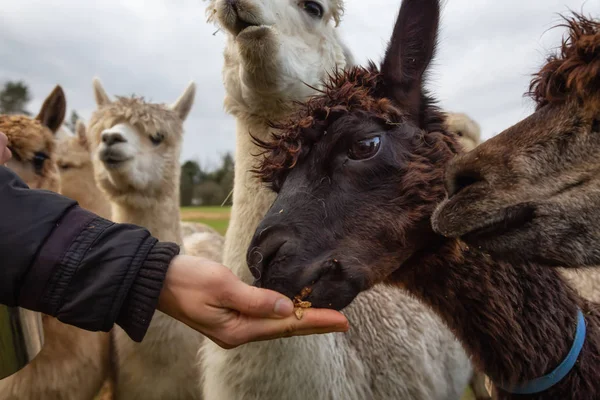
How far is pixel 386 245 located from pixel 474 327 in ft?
1.74

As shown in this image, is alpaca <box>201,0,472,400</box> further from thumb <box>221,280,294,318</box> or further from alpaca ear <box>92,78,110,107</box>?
alpaca ear <box>92,78,110,107</box>

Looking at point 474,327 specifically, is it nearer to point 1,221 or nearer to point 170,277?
point 170,277

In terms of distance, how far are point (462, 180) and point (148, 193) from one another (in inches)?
131

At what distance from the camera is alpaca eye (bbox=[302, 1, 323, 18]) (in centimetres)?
332

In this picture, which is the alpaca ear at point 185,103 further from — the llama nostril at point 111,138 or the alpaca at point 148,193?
the llama nostril at point 111,138

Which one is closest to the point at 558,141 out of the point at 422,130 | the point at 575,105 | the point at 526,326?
the point at 575,105

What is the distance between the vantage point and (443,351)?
137 inches

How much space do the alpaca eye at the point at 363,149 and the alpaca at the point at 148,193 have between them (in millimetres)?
2421

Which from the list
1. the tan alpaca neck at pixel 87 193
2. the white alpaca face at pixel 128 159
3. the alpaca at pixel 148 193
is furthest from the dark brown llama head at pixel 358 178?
the tan alpaca neck at pixel 87 193

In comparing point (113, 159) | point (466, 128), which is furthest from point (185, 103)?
point (466, 128)

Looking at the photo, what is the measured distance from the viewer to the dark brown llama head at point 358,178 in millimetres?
1939

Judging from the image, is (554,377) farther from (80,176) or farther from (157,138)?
(80,176)

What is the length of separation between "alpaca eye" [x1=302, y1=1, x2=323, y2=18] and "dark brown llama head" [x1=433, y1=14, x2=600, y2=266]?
6.28 feet

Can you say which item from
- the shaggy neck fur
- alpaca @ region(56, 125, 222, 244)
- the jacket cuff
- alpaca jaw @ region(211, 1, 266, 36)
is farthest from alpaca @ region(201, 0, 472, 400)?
alpaca @ region(56, 125, 222, 244)
